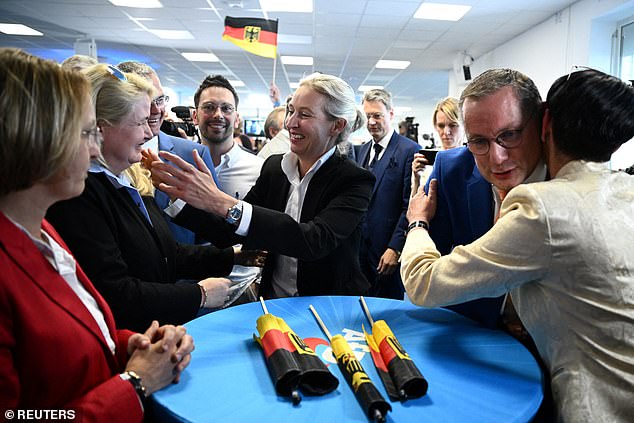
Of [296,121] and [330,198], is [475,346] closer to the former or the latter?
[330,198]

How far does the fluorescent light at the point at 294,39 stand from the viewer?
26.9ft

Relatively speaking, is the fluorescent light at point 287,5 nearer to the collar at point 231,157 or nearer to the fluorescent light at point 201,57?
the fluorescent light at point 201,57

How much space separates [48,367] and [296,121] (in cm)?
127

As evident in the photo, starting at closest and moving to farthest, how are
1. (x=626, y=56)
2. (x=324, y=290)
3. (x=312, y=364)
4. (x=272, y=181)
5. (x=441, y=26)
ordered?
(x=312, y=364), (x=324, y=290), (x=272, y=181), (x=626, y=56), (x=441, y=26)

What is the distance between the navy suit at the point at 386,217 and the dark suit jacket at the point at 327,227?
1292 mm

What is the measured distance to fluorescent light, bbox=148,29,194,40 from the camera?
8228mm

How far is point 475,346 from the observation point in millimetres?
1239

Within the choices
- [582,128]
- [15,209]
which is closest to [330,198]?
[582,128]

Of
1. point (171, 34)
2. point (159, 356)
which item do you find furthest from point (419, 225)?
Answer: point (171, 34)

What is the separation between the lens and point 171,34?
333 inches

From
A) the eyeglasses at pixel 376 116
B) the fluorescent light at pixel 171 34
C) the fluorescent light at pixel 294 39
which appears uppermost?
the fluorescent light at pixel 171 34

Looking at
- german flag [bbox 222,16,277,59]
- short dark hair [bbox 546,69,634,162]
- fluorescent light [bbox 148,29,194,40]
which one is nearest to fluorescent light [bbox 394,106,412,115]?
fluorescent light [bbox 148,29,194,40]

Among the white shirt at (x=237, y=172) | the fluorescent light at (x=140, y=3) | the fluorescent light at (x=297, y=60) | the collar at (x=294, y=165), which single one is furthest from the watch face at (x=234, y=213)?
the fluorescent light at (x=297, y=60)

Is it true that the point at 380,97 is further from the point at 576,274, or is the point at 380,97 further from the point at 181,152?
the point at 576,274
